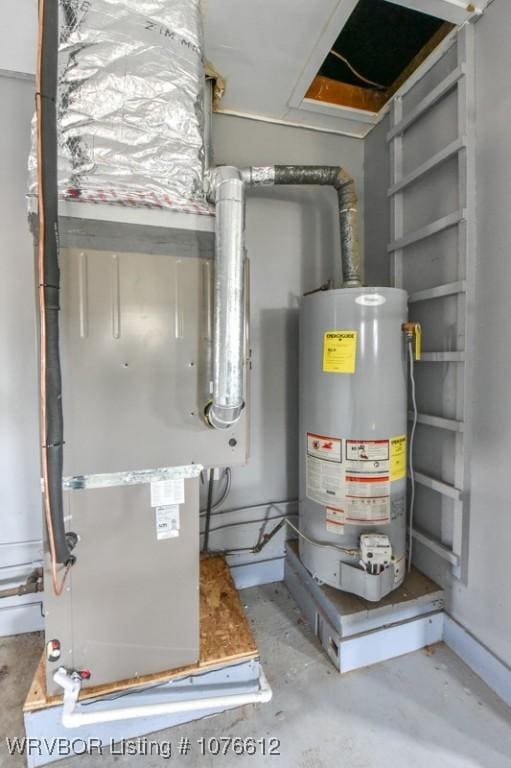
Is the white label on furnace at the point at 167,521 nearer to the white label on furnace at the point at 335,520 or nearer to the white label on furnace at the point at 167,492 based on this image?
the white label on furnace at the point at 167,492

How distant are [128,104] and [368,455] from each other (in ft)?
4.60

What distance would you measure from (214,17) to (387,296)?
122 cm

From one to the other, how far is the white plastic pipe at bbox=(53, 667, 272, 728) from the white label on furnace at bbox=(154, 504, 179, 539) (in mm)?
452

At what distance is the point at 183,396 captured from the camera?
1053 mm

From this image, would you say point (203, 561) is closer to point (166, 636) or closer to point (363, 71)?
point (166, 636)

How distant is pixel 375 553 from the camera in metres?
1.32

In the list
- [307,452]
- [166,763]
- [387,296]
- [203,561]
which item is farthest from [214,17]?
[166,763]

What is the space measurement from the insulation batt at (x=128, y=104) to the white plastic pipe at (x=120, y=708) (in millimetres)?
1361

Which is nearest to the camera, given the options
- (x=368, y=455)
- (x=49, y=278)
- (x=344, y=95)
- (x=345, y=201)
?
(x=49, y=278)

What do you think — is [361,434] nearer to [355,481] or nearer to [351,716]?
[355,481]

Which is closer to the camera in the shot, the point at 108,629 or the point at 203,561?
the point at 108,629

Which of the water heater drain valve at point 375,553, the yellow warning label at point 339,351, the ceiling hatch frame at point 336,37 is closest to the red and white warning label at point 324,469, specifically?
the water heater drain valve at point 375,553

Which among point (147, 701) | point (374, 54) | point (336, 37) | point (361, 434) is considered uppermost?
point (374, 54)

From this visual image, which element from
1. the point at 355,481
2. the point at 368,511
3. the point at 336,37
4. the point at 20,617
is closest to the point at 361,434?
the point at 355,481
